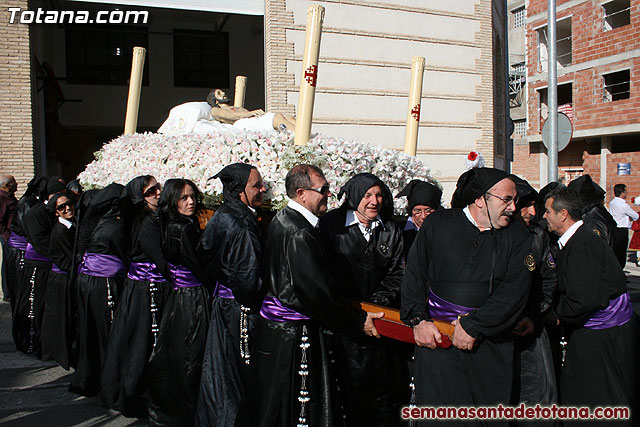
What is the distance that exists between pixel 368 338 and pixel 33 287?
455cm

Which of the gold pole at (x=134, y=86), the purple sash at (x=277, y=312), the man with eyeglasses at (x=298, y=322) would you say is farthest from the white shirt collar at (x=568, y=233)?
the gold pole at (x=134, y=86)

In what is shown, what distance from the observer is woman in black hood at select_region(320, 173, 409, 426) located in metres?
3.81

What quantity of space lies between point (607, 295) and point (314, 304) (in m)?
1.85

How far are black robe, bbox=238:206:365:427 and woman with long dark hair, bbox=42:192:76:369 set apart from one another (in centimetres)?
327

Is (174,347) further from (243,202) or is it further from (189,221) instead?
(243,202)

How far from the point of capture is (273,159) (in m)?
4.76

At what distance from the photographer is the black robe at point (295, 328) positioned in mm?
3342

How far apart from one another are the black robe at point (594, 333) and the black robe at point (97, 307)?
3668 mm

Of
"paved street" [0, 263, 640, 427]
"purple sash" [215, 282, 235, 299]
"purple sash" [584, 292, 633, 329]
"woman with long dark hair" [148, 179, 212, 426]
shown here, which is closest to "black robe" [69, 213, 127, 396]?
"paved street" [0, 263, 640, 427]

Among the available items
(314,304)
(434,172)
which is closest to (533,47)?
(434,172)

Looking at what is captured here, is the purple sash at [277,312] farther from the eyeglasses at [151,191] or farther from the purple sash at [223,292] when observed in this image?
the eyeglasses at [151,191]

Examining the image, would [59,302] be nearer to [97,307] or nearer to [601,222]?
[97,307]

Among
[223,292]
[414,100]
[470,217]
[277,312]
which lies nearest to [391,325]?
[277,312]

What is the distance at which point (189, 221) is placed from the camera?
4617 millimetres
